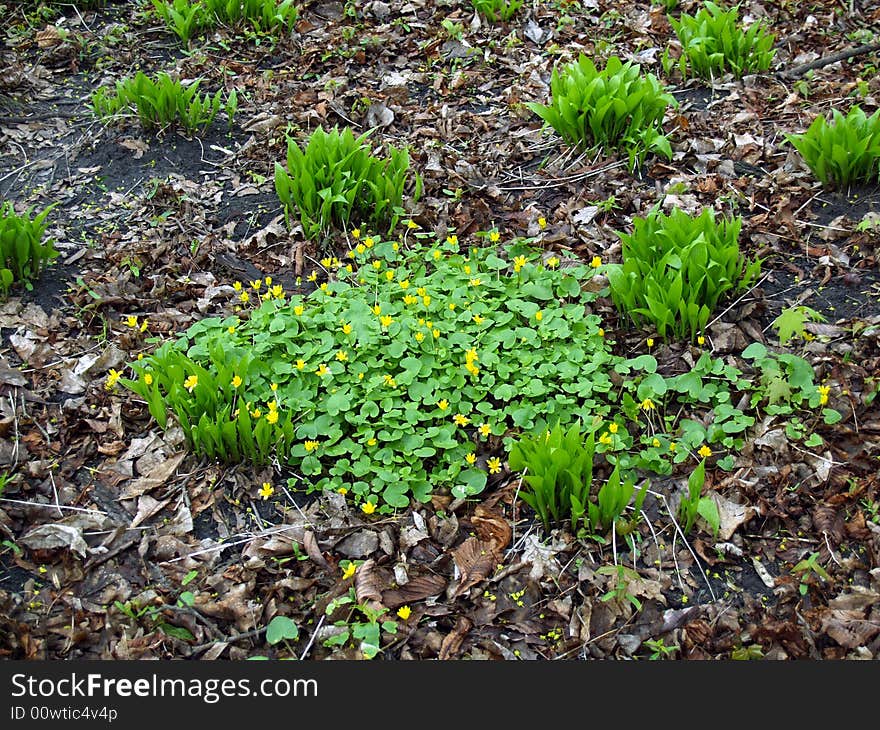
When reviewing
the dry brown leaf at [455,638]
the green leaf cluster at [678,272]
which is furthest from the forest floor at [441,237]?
the green leaf cluster at [678,272]

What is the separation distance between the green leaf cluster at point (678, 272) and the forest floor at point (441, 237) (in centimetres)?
11

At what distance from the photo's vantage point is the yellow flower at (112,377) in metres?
2.86

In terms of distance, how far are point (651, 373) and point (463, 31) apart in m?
2.98

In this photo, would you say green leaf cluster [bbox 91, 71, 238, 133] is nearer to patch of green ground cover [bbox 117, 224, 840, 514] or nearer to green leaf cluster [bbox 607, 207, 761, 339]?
patch of green ground cover [bbox 117, 224, 840, 514]

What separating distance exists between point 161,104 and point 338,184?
1.18 m

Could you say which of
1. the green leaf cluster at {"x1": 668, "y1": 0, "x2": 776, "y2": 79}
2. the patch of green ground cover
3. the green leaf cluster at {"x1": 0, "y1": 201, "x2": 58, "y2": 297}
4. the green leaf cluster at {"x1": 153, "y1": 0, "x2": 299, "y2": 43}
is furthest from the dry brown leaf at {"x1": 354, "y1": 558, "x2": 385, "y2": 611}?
the green leaf cluster at {"x1": 153, "y1": 0, "x2": 299, "y2": 43}

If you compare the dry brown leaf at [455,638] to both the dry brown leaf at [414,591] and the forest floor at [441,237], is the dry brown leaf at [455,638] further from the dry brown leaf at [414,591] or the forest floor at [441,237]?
the dry brown leaf at [414,591]

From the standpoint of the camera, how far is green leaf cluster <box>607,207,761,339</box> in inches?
117

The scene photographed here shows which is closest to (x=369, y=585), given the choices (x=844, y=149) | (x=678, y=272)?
(x=678, y=272)

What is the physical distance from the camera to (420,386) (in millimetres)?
2881

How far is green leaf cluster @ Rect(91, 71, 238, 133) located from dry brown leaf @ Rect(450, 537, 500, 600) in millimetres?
2707

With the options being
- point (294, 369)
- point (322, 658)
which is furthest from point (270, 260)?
point (322, 658)

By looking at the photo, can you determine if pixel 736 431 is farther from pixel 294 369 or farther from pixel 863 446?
pixel 294 369

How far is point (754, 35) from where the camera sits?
4.28 metres
